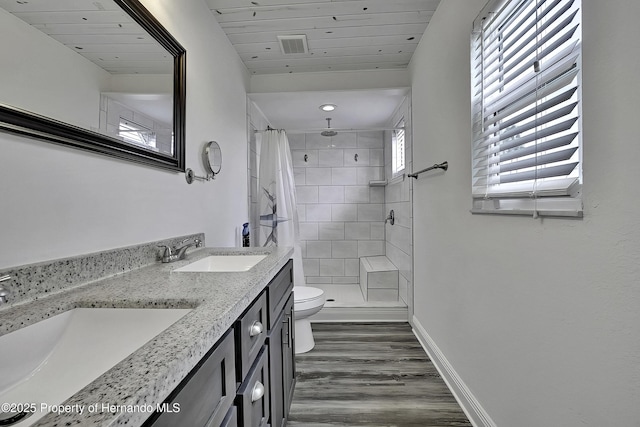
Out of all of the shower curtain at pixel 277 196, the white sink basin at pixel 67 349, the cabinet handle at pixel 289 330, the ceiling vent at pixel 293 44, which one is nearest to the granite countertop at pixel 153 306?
the white sink basin at pixel 67 349

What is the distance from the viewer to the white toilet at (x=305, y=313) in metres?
2.19

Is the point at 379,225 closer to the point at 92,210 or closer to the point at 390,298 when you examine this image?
the point at 390,298

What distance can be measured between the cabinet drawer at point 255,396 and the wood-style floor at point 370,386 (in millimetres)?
633

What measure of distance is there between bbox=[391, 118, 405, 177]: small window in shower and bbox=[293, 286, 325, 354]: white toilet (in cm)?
164

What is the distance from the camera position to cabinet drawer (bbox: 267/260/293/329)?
3.79ft

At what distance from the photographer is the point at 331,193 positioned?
397 cm

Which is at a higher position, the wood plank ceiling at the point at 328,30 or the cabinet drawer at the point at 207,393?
the wood plank ceiling at the point at 328,30

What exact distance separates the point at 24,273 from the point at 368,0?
2113 millimetres

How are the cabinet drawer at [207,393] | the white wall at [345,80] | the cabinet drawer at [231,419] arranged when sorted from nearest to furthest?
the cabinet drawer at [207,393] < the cabinet drawer at [231,419] < the white wall at [345,80]

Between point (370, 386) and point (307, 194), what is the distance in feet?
8.31

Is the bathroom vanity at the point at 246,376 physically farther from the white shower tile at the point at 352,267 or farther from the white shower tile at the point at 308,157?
the white shower tile at the point at 308,157

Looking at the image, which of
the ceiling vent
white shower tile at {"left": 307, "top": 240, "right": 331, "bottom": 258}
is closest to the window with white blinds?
the ceiling vent

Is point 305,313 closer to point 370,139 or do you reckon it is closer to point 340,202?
point 340,202

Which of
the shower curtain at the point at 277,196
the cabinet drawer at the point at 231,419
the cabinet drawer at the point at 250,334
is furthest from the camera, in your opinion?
the shower curtain at the point at 277,196
